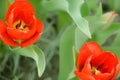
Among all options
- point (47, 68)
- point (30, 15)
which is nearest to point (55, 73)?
point (47, 68)

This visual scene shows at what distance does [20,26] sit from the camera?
3.01ft

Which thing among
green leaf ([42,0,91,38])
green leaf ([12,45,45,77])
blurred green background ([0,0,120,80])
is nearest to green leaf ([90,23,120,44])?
blurred green background ([0,0,120,80])

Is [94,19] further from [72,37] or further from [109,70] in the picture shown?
[109,70]

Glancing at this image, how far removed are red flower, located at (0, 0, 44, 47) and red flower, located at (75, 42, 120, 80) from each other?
126 mm

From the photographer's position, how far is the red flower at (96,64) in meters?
0.79

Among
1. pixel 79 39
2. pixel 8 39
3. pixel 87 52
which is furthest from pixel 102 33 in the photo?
pixel 8 39

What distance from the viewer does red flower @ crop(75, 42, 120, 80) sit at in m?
0.79

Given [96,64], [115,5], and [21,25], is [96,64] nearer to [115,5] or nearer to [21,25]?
[21,25]

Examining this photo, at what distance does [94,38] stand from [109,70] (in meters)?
0.21

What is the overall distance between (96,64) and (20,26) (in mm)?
228

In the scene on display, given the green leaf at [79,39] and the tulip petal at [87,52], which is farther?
the green leaf at [79,39]

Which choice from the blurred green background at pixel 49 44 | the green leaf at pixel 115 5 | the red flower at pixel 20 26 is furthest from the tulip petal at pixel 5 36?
the green leaf at pixel 115 5

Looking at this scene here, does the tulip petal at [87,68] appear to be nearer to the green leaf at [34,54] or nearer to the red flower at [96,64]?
the red flower at [96,64]

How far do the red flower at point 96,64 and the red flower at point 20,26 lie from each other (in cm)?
13
